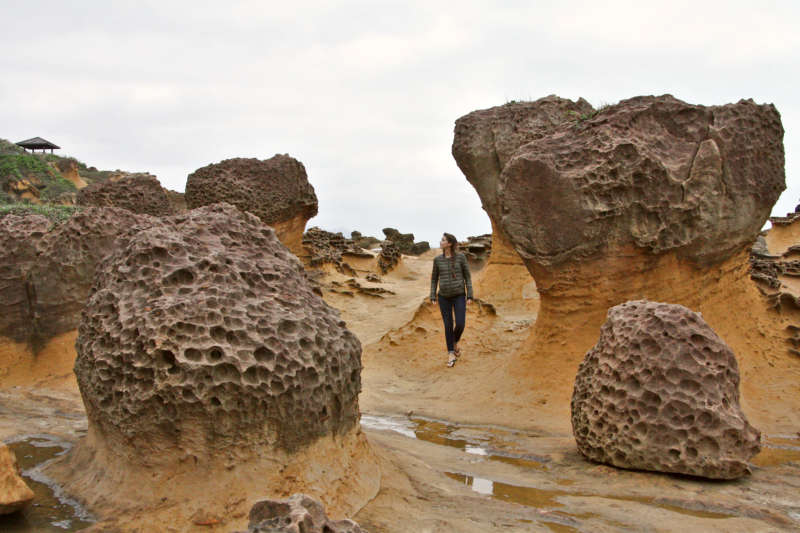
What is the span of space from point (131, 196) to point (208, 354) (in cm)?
778

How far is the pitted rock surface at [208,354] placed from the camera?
3.08 metres

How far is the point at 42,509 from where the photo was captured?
9.98 ft

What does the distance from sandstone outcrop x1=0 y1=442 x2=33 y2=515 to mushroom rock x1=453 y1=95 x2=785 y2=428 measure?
4473 mm

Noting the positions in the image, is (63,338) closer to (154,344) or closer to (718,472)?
(154,344)

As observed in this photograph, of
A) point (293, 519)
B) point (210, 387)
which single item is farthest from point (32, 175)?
point (293, 519)

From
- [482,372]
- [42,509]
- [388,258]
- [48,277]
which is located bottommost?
[42,509]

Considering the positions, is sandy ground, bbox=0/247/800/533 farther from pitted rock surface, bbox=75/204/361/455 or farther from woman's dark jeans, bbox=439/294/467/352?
pitted rock surface, bbox=75/204/361/455

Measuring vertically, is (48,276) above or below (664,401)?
above

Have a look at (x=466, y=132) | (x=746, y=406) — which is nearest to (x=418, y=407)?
(x=746, y=406)

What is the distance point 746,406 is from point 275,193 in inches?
333

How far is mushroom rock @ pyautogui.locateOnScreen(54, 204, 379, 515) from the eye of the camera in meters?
3.07

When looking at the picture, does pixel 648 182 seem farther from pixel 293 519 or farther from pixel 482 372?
pixel 293 519

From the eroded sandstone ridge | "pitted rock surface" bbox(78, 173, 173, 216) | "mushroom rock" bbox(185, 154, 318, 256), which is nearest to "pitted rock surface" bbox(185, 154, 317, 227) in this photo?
"mushroom rock" bbox(185, 154, 318, 256)

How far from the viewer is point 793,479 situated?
12.8 feet
